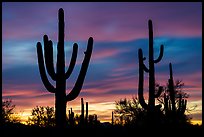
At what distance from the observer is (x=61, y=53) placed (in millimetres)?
10844

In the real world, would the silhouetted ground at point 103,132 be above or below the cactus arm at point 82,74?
below

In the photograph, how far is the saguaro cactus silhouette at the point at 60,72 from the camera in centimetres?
1061

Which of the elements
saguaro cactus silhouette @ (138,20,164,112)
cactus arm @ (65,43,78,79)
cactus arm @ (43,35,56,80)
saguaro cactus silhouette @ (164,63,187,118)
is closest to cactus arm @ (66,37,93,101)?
cactus arm @ (65,43,78,79)

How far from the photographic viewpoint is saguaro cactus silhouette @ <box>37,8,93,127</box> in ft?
34.8

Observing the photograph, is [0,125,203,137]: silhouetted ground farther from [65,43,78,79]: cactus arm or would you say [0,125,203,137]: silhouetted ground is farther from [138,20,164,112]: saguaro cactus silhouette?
[65,43,78,79]: cactus arm

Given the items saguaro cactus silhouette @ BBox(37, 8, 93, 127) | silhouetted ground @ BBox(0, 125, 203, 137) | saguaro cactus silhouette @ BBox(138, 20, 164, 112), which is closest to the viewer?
saguaro cactus silhouette @ BBox(37, 8, 93, 127)

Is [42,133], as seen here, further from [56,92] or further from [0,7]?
[0,7]

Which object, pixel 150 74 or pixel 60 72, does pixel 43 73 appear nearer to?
pixel 60 72

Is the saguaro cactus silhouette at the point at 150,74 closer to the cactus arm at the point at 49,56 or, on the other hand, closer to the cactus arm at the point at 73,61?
the cactus arm at the point at 73,61

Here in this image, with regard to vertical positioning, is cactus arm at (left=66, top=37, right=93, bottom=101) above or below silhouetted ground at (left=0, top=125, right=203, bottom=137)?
above

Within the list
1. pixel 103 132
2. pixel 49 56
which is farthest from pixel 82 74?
pixel 103 132

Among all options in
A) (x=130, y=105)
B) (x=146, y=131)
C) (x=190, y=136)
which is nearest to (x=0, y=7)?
(x=146, y=131)

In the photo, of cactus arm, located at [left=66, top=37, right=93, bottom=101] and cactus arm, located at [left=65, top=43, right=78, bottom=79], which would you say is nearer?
cactus arm, located at [left=66, top=37, right=93, bottom=101]

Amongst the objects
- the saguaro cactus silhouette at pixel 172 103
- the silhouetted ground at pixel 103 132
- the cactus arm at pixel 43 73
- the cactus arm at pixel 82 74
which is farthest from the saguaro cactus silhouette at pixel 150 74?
the saguaro cactus silhouette at pixel 172 103
